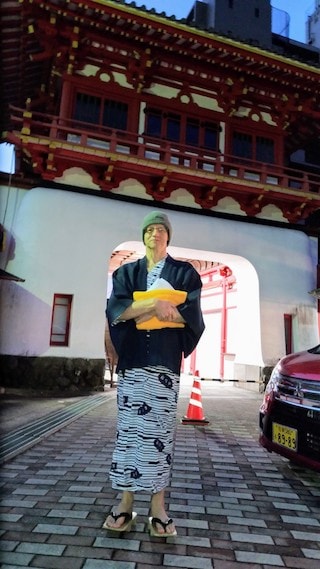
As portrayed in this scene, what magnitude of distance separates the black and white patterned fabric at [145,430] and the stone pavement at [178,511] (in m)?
0.32

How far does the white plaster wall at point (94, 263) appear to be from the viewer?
854 cm

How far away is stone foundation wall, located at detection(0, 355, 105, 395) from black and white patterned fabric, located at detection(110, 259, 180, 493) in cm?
636

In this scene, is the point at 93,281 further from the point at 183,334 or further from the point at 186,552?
the point at 186,552

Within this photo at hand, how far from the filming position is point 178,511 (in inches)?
102

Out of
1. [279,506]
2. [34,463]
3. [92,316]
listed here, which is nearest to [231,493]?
[279,506]

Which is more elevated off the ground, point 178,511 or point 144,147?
point 144,147

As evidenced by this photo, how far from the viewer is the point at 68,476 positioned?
3.19 m

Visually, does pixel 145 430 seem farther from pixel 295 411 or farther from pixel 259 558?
pixel 295 411

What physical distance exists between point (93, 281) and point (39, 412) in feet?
12.2

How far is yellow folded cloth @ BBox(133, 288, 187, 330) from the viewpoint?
7.54 feet

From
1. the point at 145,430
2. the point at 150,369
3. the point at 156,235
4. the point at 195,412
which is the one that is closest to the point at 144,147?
the point at 195,412

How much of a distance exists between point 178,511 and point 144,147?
8.30 metres

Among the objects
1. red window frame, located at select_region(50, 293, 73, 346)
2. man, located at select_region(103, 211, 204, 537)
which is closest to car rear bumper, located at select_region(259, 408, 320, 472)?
man, located at select_region(103, 211, 204, 537)

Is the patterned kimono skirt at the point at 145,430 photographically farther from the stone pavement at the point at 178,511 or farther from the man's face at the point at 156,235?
the man's face at the point at 156,235
